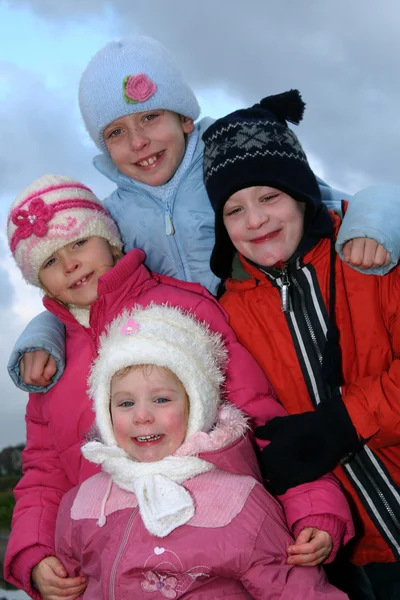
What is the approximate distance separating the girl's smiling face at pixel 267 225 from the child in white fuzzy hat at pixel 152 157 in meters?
0.37

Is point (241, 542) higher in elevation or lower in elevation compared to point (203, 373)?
lower

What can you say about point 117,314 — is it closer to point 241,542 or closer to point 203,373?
point 203,373

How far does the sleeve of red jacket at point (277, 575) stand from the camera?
1939 mm

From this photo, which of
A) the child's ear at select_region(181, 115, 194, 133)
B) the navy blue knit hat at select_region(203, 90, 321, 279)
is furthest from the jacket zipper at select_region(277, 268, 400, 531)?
the child's ear at select_region(181, 115, 194, 133)

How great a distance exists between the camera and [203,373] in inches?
89.4

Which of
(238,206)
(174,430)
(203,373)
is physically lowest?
(174,430)

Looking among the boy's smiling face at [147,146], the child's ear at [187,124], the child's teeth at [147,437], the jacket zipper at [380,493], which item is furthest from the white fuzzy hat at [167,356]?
the child's ear at [187,124]

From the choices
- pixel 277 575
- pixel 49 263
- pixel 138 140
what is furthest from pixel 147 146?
pixel 277 575

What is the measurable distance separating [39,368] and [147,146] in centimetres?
101

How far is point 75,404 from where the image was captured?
2535mm

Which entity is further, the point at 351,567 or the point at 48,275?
the point at 48,275

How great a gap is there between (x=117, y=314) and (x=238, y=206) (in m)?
0.60

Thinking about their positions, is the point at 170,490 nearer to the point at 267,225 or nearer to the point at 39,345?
the point at 39,345

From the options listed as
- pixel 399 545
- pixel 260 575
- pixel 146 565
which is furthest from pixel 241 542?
pixel 399 545
